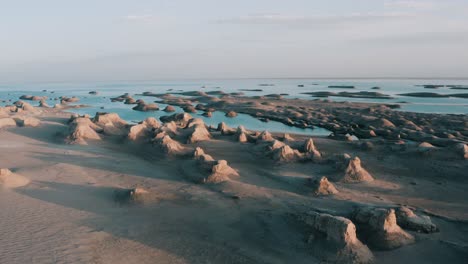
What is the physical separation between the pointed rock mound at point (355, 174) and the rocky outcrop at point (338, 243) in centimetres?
835

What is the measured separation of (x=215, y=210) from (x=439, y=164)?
17533 mm

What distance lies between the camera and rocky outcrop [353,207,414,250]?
15.0 meters

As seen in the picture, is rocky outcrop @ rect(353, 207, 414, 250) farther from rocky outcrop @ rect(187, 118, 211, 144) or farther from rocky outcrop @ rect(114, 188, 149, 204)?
rocky outcrop @ rect(187, 118, 211, 144)

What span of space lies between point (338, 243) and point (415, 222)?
4.41 metres

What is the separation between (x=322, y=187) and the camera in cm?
2047

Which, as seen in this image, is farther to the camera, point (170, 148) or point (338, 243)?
point (170, 148)

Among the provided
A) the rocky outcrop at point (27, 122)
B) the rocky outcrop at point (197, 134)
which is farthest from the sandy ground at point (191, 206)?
the rocky outcrop at point (27, 122)

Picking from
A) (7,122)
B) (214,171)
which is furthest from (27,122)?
(214,171)

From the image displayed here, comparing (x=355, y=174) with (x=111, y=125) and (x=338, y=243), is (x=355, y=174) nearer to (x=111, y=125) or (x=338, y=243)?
(x=338, y=243)

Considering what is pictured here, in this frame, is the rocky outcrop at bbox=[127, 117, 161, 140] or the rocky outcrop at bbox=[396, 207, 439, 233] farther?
the rocky outcrop at bbox=[127, 117, 161, 140]

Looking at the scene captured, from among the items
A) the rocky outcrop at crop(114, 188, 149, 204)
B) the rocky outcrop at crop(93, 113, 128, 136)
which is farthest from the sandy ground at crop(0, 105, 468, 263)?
the rocky outcrop at crop(93, 113, 128, 136)

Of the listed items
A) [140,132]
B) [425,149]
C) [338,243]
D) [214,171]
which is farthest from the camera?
[140,132]

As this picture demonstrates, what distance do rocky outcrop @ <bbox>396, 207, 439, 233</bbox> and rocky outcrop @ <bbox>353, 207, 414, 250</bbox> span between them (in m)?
0.91

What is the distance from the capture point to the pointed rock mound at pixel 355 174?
906 inches
